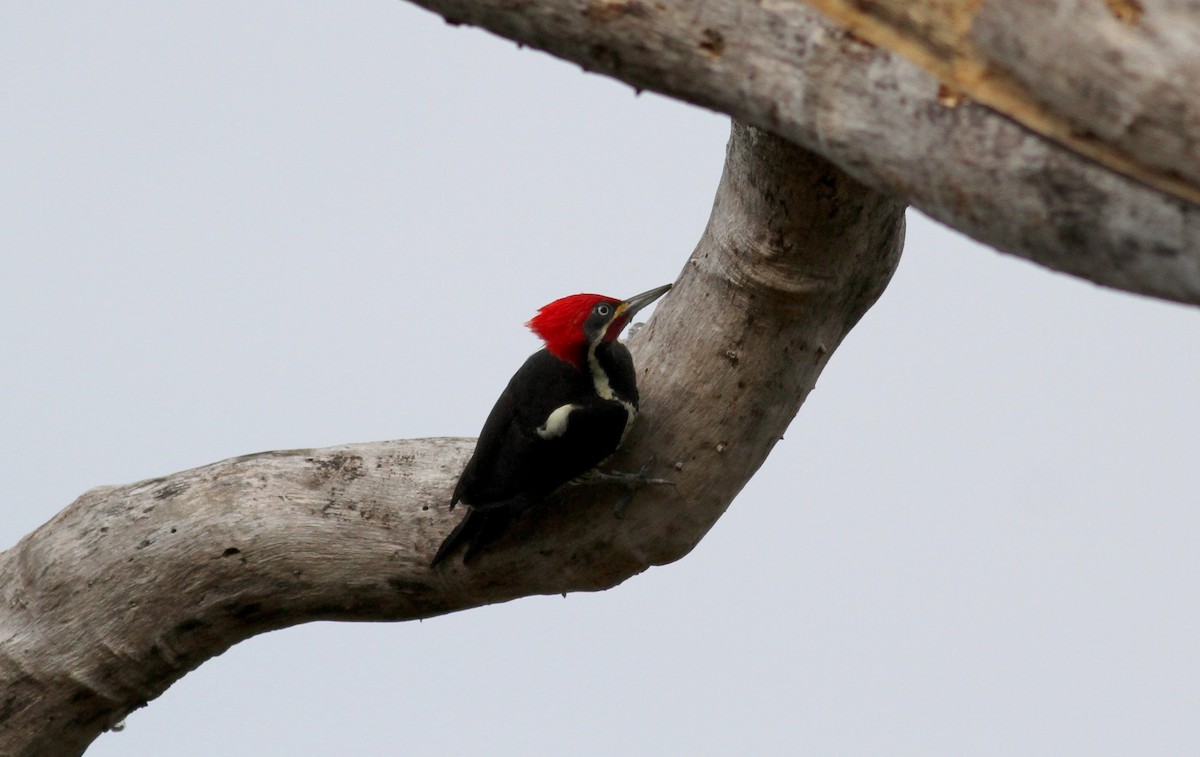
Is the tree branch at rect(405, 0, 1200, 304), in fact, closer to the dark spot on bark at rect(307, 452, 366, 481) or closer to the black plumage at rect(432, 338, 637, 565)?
the black plumage at rect(432, 338, 637, 565)

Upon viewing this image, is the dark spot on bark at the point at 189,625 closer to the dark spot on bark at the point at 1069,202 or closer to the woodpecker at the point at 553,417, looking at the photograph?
the woodpecker at the point at 553,417

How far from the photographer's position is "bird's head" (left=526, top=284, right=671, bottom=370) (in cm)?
378

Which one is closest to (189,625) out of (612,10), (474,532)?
(474,532)

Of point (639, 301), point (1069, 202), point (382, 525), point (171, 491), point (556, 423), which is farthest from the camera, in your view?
point (171, 491)

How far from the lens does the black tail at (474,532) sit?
378 centimetres

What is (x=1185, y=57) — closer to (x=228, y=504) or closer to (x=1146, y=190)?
(x=1146, y=190)

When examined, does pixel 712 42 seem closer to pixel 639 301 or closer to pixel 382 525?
pixel 639 301

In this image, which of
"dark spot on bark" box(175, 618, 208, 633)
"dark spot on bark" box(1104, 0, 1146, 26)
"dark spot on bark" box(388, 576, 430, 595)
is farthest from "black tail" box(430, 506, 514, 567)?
"dark spot on bark" box(1104, 0, 1146, 26)

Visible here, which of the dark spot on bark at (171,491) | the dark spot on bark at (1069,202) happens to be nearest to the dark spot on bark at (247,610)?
the dark spot on bark at (171,491)

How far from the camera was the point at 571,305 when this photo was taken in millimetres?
3789

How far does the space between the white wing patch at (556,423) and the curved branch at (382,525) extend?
0.29 meters

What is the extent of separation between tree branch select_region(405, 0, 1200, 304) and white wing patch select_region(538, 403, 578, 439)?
1.24 m

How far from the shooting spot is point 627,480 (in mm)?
3740

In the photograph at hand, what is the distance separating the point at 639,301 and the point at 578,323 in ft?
0.72
